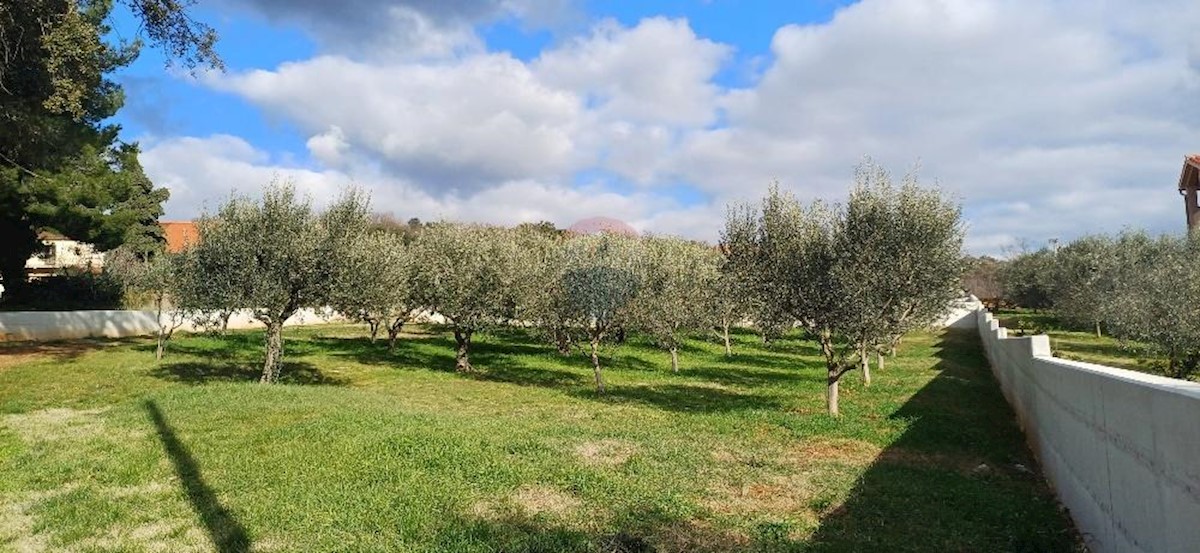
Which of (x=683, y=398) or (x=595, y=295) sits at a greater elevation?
(x=595, y=295)

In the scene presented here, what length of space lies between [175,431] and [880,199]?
15.7 m

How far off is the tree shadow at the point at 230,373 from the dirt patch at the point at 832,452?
1580 centimetres

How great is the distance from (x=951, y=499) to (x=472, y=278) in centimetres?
1866

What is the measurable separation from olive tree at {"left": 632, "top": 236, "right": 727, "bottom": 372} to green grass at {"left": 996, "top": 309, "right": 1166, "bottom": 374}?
13366mm

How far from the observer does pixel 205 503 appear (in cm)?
908

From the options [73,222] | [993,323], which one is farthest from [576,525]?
[73,222]

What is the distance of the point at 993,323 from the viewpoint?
3000 centimetres

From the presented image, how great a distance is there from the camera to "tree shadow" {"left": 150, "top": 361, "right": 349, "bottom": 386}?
2267 centimetres

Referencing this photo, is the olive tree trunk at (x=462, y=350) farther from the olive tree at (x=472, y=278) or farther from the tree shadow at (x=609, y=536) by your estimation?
the tree shadow at (x=609, y=536)

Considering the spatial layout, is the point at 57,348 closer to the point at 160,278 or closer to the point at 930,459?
the point at 160,278

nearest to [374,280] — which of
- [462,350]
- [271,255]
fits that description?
[271,255]

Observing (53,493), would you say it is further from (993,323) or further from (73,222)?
(993,323)

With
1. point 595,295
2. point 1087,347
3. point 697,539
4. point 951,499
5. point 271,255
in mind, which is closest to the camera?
point 697,539

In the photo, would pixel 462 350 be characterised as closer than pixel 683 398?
No
